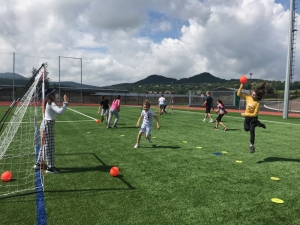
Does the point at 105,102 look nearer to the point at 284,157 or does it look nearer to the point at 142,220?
the point at 284,157

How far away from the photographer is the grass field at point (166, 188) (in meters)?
4.13

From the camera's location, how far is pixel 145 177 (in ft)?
19.8

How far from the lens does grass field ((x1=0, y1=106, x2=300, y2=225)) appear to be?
413cm

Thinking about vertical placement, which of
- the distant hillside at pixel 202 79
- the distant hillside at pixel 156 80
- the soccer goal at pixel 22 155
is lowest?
the soccer goal at pixel 22 155

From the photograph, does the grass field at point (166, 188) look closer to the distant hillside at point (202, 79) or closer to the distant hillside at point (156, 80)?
the distant hillside at point (156, 80)

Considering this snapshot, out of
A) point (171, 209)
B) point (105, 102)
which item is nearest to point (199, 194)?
point (171, 209)

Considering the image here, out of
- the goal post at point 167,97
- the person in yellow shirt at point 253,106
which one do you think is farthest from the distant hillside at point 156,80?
the person in yellow shirt at point 253,106

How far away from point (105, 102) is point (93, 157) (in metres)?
8.55

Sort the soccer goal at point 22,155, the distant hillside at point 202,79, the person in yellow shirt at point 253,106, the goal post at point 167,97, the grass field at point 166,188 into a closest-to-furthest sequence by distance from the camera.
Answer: the grass field at point 166,188
the soccer goal at point 22,155
the person in yellow shirt at point 253,106
the goal post at point 167,97
the distant hillside at point 202,79

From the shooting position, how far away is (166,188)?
536 centimetres

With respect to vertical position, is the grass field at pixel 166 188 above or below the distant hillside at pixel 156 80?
below

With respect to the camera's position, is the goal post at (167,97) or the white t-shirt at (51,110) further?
the goal post at (167,97)

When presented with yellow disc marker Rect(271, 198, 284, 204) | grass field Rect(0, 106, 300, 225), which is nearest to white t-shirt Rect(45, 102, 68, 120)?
grass field Rect(0, 106, 300, 225)

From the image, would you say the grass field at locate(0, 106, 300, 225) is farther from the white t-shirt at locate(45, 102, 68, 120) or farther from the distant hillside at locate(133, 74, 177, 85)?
the distant hillside at locate(133, 74, 177, 85)
